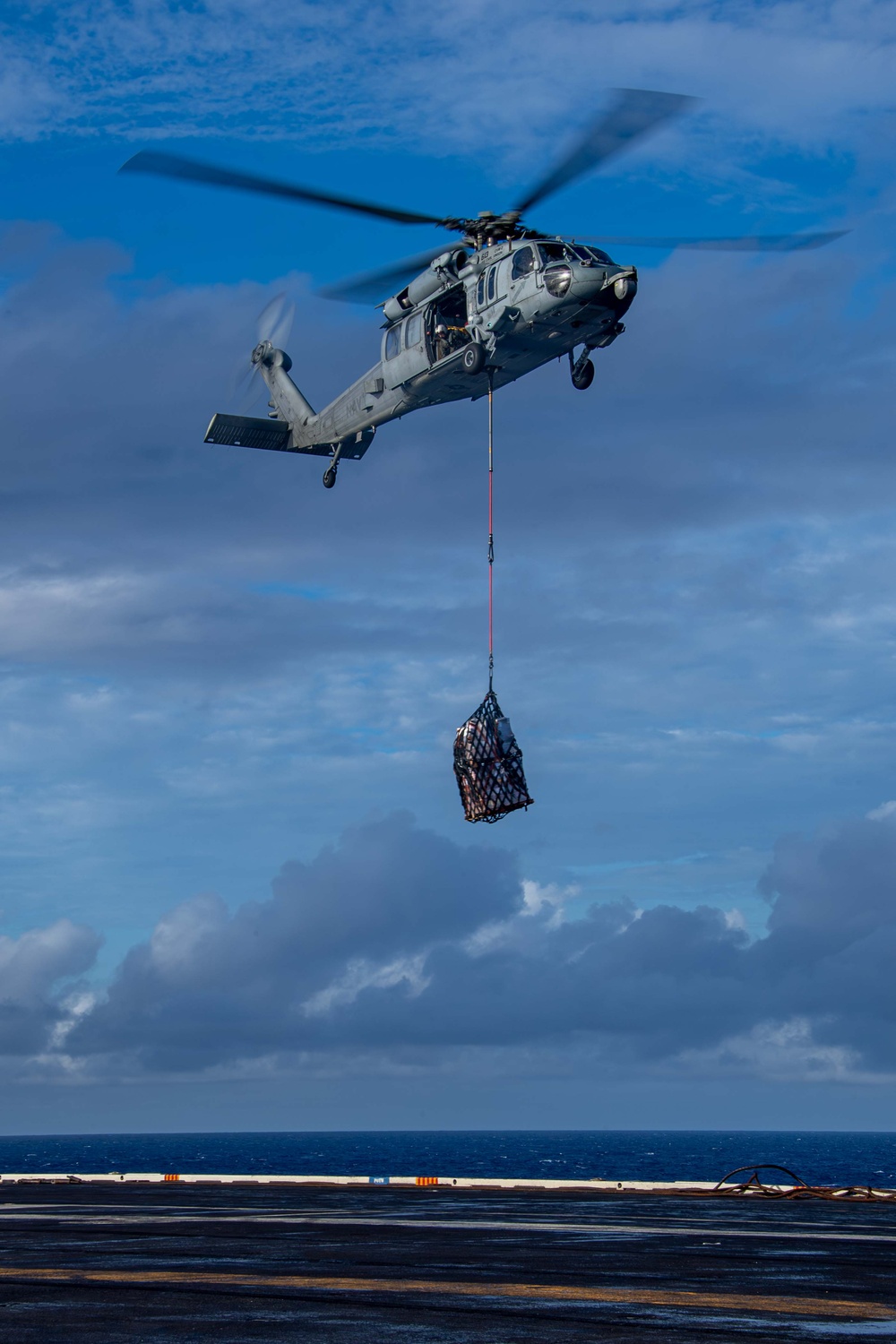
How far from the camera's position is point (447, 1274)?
19656 millimetres

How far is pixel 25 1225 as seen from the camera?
2933 centimetres

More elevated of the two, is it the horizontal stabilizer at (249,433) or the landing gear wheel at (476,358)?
the horizontal stabilizer at (249,433)

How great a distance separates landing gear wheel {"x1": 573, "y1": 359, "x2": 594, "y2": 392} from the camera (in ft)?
110

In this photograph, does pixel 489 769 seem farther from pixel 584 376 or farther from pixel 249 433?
pixel 249 433

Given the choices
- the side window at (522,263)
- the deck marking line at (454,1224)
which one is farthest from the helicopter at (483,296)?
the deck marking line at (454,1224)

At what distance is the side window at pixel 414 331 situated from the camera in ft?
117

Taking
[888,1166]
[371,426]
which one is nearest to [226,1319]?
[371,426]

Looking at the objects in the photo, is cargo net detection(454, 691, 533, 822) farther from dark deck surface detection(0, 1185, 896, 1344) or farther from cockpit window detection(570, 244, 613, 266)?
cockpit window detection(570, 244, 613, 266)

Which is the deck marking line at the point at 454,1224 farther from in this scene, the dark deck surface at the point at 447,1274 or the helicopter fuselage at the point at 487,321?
the helicopter fuselage at the point at 487,321

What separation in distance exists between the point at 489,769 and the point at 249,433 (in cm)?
1917

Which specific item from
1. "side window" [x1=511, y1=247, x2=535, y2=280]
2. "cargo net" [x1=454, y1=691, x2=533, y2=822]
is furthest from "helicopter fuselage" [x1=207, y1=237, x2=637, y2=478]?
"cargo net" [x1=454, y1=691, x2=533, y2=822]

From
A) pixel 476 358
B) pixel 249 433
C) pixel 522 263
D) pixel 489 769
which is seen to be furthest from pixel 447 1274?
pixel 249 433

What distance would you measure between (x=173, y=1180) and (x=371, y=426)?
2784cm

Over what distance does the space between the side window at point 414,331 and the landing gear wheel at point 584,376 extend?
4.43 meters
